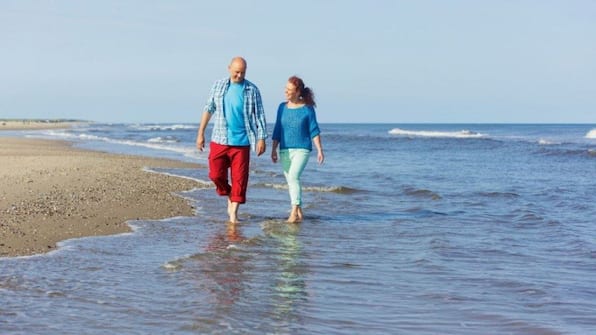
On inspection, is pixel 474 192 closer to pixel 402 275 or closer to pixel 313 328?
pixel 402 275

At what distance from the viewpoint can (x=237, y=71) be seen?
7777 millimetres

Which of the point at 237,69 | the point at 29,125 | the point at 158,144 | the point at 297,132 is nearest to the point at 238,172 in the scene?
the point at 297,132

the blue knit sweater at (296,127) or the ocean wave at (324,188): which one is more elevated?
the blue knit sweater at (296,127)

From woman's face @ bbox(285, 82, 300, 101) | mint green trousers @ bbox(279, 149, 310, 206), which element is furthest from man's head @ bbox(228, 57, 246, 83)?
mint green trousers @ bbox(279, 149, 310, 206)

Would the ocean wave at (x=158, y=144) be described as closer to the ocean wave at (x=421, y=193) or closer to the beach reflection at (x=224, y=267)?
the ocean wave at (x=421, y=193)

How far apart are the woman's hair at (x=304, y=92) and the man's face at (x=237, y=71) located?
0.92m

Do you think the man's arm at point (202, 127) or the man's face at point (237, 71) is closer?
the man's face at point (237, 71)

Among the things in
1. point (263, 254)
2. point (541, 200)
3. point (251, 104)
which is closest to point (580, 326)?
point (263, 254)

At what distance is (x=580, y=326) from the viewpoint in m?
4.33

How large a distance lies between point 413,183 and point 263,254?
9.15 metres

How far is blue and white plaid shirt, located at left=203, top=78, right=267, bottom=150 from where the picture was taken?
789 cm

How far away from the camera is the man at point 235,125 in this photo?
7.87 m

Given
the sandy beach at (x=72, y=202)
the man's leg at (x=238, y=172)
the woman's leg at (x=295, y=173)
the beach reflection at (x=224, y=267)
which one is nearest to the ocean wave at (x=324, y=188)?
the sandy beach at (x=72, y=202)

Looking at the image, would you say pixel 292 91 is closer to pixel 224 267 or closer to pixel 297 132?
pixel 297 132
